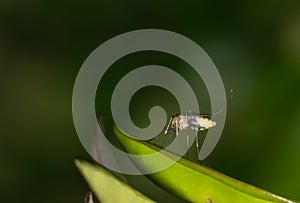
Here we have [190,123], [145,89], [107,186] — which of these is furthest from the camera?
[145,89]

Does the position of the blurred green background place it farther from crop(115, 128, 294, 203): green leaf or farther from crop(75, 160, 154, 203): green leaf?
crop(75, 160, 154, 203): green leaf

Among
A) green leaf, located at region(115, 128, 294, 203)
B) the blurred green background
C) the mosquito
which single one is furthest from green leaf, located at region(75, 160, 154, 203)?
the blurred green background

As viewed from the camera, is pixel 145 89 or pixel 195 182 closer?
pixel 195 182

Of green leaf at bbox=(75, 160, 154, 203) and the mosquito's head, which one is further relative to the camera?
the mosquito's head

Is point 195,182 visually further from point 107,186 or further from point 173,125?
point 173,125

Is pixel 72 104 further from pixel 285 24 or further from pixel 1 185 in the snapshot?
pixel 285 24

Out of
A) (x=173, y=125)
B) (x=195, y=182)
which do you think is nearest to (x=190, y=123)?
(x=173, y=125)
